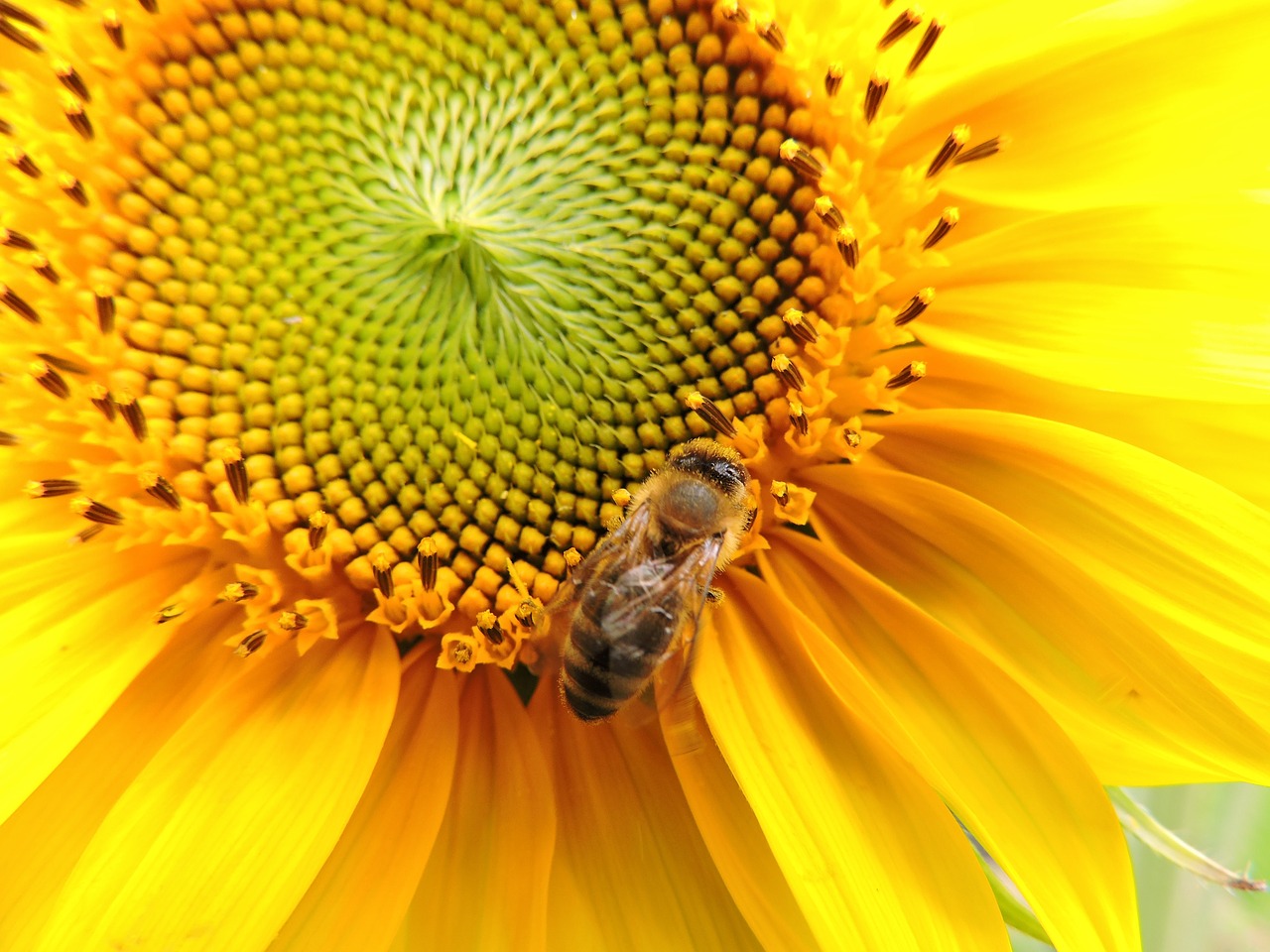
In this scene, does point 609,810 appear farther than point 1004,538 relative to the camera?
Yes

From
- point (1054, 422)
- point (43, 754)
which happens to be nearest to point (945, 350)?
point (1054, 422)

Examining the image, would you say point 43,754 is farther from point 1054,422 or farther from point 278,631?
point 1054,422

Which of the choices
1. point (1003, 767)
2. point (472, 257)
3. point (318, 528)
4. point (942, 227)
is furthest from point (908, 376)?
point (318, 528)

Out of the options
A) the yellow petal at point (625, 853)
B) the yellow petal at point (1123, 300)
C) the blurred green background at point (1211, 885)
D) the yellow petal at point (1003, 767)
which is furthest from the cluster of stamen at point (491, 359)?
the blurred green background at point (1211, 885)

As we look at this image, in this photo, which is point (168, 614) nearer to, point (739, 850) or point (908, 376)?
point (739, 850)

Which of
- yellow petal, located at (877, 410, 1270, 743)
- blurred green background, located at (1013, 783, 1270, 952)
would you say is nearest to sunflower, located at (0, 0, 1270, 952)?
yellow petal, located at (877, 410, 1270, 743)

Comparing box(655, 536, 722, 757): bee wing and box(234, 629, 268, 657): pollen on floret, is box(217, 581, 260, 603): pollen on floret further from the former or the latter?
box(655, 536, 722, 757): bee wing
